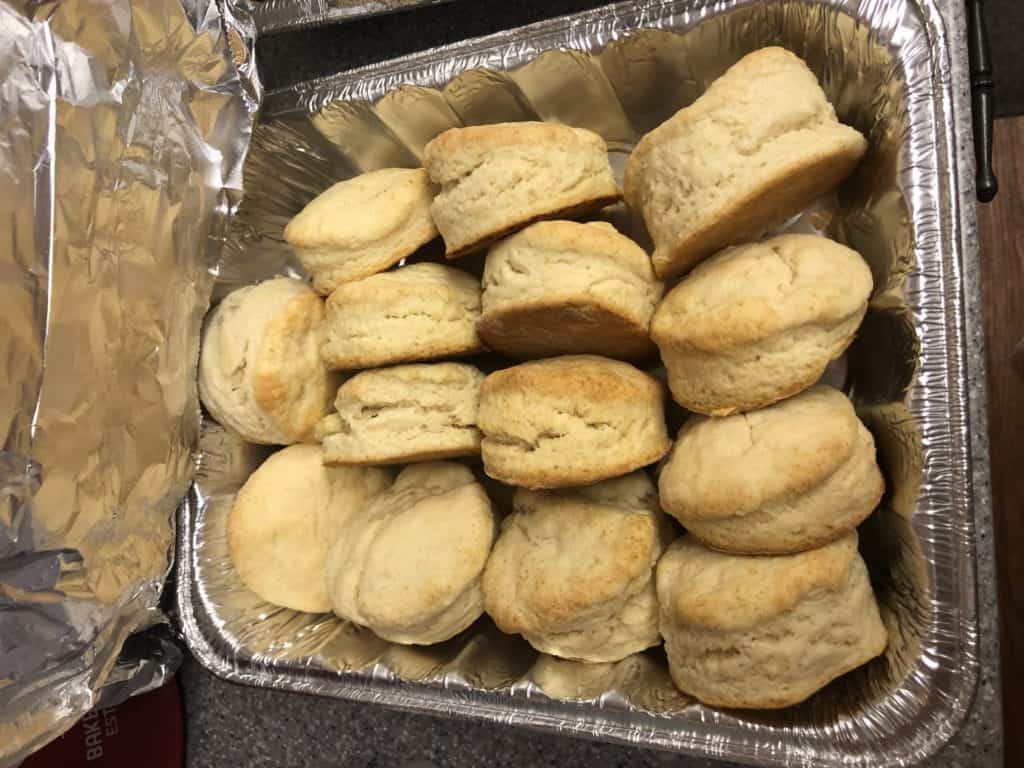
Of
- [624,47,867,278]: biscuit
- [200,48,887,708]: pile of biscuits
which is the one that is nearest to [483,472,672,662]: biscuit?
[200,48,887,708]: pile of biscuits

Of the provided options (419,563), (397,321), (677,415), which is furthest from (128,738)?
(677,415)

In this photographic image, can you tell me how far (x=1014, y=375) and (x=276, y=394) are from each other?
1799 millimetres

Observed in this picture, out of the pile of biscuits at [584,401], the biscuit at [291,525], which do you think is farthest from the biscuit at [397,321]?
the biscuit at [291,525]

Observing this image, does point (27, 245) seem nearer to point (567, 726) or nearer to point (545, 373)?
point (545, 373)

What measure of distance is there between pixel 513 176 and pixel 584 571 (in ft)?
2.51

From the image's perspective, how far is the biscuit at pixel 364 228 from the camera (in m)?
1.51

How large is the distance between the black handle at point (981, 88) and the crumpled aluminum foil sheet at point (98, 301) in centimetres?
152

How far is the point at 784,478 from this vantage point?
45.8 inches

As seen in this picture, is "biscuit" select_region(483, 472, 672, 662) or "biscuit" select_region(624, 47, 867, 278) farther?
"biscuit" select_region(483, 472, 672, 662)

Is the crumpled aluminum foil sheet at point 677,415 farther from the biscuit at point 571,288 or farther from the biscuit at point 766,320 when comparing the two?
the biscuit at point 571,288

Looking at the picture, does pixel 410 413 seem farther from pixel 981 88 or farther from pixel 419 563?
pixel 981 88

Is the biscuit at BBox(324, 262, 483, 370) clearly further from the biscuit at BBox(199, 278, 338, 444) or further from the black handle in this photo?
the black handle

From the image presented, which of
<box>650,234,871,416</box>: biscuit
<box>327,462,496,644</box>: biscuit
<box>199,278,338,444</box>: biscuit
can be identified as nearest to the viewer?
<box>650,234,871,416</box>: biscuit

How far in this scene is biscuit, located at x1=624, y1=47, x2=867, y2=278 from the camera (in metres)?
1.20
